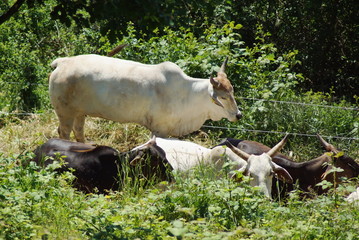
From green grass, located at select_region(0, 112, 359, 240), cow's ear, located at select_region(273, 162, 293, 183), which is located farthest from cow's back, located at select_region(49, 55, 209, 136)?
green grass, located at select_region(0, 112, 359, 240)

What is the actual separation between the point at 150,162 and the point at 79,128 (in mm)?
1906

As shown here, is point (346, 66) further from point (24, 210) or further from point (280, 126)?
point (24, 210)

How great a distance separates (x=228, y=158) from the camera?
820 centimetres

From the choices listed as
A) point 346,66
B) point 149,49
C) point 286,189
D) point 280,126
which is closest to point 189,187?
point 286,189

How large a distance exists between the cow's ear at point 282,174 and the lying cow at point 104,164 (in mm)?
1217

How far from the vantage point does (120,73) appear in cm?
916

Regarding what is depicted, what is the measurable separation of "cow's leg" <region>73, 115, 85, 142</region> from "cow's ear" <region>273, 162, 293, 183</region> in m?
3.01

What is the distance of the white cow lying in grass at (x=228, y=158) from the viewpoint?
24.8ft

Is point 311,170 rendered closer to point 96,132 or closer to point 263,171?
point 263,171

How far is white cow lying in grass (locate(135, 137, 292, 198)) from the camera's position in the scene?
757cm

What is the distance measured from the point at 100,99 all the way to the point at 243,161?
2176 mm

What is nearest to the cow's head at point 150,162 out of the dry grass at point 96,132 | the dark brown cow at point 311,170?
the dark brown cow at point 311,170

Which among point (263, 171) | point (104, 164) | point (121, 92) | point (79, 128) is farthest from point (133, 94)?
point (263, 171)

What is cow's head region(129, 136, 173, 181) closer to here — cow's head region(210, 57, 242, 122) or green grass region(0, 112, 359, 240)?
green grass region(0, 112, 359, 240)
